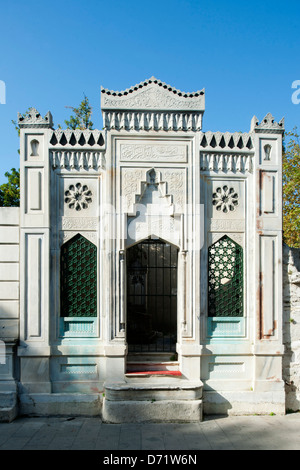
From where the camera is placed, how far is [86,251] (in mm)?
7277

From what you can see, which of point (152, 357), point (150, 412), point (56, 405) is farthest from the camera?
point (152, 357)

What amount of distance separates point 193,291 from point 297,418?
115 inches

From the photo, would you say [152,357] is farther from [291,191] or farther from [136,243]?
[291,191]

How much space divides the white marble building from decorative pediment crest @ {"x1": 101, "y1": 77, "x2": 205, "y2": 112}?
19mm

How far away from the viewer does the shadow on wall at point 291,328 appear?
7.36 metres

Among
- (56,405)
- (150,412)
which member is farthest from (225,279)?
(56,405)

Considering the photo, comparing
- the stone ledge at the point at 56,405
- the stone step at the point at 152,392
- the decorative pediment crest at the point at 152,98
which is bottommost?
the stone ledge at the point at 56,405

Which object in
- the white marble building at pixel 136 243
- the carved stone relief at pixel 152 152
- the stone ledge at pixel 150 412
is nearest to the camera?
the stone ledge at pixel 150 412

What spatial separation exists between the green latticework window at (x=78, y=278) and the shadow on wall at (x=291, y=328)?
12.0ft

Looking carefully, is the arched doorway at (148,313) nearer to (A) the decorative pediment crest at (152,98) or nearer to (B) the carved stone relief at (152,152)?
(B) the carved stone relief at (152,152)

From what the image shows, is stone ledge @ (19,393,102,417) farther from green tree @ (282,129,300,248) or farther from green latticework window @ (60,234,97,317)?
green tree @ (282,129,300,248)

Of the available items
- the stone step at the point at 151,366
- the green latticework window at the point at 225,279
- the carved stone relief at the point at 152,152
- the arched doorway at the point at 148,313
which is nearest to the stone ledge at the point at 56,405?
the stone step at the point at 151,366

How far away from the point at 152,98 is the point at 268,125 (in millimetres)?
2307

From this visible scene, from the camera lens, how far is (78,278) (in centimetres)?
725
